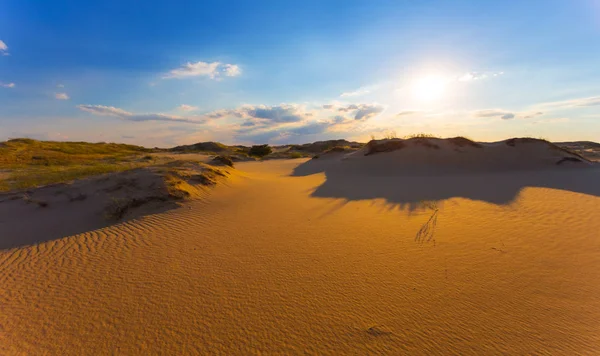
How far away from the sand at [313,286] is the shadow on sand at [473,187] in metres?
2.06

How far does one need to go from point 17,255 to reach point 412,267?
7629 millimetres

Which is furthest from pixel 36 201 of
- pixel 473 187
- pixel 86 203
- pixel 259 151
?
pixel 259 151

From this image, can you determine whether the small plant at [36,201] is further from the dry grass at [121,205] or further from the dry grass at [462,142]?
the dry grass at [462,142]

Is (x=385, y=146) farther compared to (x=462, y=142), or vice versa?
(x=385, y=146)

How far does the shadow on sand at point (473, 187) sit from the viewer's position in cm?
948

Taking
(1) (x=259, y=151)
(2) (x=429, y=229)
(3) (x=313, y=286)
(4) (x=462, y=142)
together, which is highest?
(4) (x=462, y=142)

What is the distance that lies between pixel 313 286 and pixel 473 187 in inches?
393

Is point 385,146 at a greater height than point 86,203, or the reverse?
point 385,146

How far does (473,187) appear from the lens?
433 inches

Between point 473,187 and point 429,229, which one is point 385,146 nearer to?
point 473,187

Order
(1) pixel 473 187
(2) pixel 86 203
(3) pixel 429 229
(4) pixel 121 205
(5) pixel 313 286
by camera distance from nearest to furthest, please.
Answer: (5) pixel 313 286
(3) pixel 429 229
(4) pixel 121 205
(2) pixel 86 203
(1) pixel 473 187

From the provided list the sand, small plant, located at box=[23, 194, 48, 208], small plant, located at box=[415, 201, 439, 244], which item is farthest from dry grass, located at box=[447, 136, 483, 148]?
small plant, located at box=[23, 194, 48, 208]

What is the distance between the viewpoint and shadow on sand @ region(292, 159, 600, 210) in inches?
373

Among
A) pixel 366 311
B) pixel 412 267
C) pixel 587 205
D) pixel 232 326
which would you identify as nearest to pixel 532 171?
pixel 587 205
